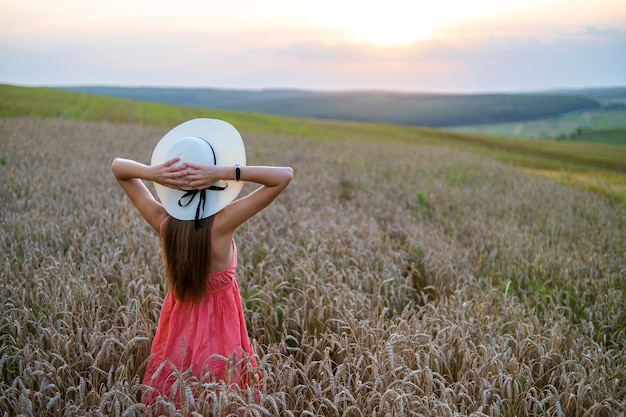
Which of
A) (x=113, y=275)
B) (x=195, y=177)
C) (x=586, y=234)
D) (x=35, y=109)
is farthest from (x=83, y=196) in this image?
(x=35, y=109)

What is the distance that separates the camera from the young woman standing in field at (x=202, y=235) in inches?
110

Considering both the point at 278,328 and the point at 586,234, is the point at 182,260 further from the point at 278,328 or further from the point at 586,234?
the point at 586,234

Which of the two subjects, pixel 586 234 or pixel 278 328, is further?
pixel 586 234

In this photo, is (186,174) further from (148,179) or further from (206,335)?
(206,335)

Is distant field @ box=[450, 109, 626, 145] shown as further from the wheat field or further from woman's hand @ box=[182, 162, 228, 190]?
woman's hand @ box=[182, 162, 228, 190]

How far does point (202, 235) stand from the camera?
9.36 ft

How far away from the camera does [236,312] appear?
3.11 meters

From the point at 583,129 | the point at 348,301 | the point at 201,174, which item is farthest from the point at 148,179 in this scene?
the point at 583,129

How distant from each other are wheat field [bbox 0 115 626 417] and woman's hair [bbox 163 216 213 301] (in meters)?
0.55

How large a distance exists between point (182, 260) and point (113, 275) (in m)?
2.30

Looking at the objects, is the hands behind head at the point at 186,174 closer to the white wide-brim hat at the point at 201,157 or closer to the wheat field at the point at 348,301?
the white wide-brim hat at the point at 201,157

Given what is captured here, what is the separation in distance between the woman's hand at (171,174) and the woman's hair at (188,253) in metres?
0.25

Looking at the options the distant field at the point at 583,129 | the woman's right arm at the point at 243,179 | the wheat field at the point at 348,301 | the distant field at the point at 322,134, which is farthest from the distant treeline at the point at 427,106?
the woman's right arm at the point at 243,179

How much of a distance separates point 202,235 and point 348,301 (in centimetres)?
215
